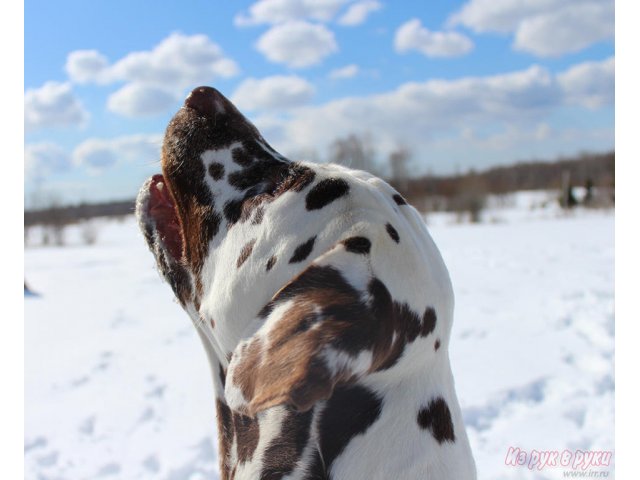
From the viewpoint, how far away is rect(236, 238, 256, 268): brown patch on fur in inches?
63.1

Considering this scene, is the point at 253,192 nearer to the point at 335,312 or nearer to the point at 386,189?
the point at 386,189

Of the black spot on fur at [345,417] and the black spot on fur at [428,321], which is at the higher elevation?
the black spot on fur at [428,321]

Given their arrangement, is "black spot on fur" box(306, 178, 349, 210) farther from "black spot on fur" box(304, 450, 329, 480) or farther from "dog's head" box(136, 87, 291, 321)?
"black spot on fur" box(304, 450, 329, 480)

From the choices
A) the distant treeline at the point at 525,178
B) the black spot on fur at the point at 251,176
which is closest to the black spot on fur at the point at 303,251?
the black spot on fur at the point at 251,176

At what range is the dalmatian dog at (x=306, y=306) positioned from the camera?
1.22m

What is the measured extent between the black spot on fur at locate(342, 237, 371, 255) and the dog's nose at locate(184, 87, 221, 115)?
0.78 m

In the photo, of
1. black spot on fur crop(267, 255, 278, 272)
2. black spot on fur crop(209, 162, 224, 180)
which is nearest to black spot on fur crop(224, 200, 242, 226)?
black spot on fur crop(209, 162, 224, 180)

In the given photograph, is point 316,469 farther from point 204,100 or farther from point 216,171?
point 204,100

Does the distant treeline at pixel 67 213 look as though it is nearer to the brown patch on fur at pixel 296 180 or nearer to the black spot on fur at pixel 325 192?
the brown patch on fur at pixel 296 180

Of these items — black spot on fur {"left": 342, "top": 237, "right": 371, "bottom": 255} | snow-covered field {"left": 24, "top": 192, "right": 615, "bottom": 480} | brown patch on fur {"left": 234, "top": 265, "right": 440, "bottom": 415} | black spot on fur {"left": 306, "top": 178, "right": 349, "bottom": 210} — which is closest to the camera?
brown patch on fur {"left": 234, "top": 265, "right": 440, "bottom": 415}

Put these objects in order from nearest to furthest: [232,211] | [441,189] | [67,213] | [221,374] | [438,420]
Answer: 1. [438,420]
2. [232,211]
3. [221,374]
4. [67,213]
5. [441,189]

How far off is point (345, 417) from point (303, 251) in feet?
1.48

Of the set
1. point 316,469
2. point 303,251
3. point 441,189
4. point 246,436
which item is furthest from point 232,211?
point 441,189

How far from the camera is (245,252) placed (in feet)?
5.29
